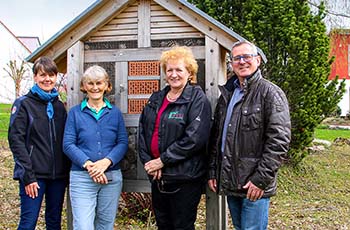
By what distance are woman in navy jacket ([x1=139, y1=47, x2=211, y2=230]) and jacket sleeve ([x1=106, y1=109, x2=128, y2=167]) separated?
0.72 feet

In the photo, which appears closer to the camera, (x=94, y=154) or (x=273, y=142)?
(x=273, y=142)

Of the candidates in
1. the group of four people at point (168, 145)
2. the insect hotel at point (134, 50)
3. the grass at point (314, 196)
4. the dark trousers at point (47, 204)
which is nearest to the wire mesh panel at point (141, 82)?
the insect hotel at point (134, 50)

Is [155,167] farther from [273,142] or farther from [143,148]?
[273,142]

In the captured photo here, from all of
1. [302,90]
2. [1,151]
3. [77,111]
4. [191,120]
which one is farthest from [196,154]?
[1,151]

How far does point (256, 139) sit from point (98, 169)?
1321 millimetres

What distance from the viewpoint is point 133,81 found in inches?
173

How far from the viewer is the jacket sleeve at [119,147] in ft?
12.2

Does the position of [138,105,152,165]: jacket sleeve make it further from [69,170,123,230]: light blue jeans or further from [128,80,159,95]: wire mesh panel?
[128,80,159,95]: wire mesh panel

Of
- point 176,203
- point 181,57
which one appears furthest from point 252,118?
point 176,203

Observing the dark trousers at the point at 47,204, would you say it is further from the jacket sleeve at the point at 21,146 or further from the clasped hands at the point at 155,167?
the clasped hands at the point at 155,167

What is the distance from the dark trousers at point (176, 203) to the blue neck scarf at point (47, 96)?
3.55 feet

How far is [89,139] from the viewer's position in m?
3.69

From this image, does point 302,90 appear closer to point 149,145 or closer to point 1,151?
point 149,145

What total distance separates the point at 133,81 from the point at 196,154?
1.22 m
